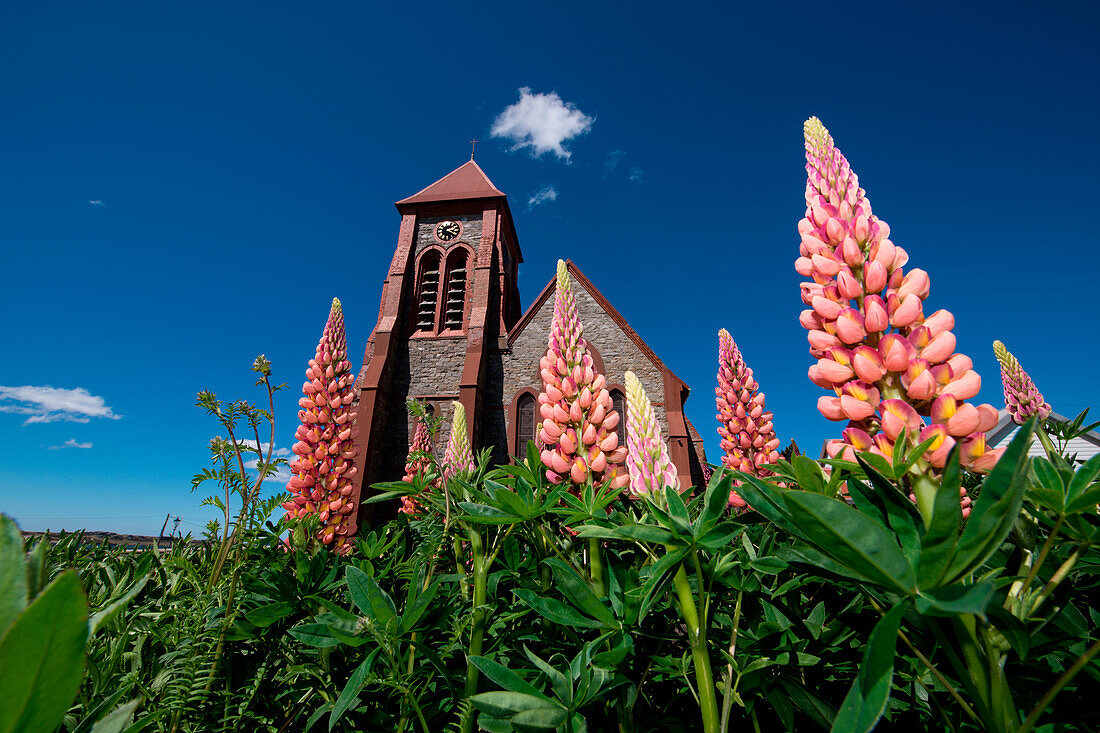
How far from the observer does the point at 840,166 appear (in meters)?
1.58

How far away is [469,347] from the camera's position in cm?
1609

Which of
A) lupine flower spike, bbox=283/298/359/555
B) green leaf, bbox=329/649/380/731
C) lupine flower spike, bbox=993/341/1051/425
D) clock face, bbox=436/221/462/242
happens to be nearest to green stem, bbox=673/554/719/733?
green leaf, bbox=329/649/380/731

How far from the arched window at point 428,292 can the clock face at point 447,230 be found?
82cm

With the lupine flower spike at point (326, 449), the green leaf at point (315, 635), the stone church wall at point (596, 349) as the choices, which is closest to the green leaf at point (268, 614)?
the green leaf at point (315, 635)

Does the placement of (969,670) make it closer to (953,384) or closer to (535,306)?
(953,384)

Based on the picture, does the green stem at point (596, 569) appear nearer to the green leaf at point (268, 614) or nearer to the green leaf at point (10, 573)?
the green leaf at point (268, 614)

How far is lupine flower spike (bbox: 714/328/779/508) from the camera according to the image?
375cm

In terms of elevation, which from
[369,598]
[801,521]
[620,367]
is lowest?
[369,598]

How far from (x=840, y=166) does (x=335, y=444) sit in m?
3.82

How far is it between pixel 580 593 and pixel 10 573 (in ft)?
2.57

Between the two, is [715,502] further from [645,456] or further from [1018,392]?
[1018,392]

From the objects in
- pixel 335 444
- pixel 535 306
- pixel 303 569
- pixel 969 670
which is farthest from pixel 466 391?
pixel 969 670

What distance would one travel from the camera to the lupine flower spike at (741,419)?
375cm

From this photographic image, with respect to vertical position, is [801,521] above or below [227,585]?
above
